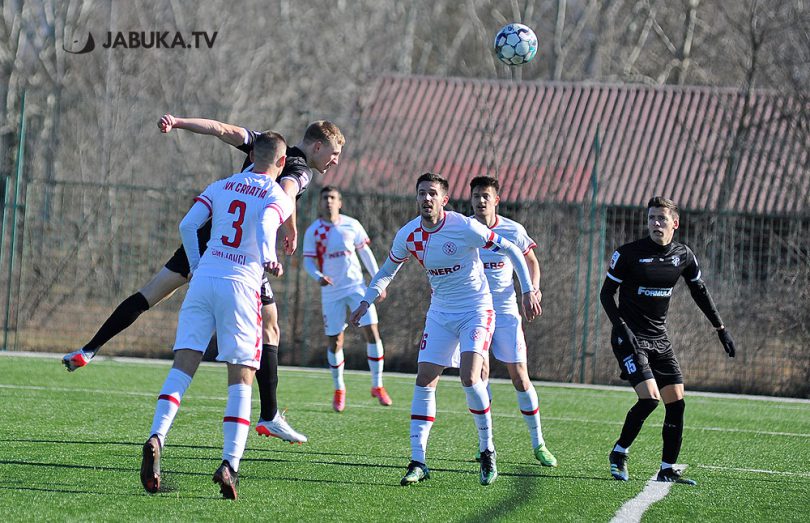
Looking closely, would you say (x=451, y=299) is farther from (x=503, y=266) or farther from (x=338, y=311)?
(x=338, y=311)

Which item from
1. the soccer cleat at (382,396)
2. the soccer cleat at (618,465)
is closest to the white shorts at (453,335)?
the soccer cleat at (618,465)

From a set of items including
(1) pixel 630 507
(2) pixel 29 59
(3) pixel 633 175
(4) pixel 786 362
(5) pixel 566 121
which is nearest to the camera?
(1) pixel 630 507

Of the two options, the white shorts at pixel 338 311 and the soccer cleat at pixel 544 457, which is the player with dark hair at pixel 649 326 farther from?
the white shorts at pixel 338 311

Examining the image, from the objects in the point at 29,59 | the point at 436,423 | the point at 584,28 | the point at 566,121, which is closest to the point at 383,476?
the point at 436,423

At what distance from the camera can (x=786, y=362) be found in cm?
1536

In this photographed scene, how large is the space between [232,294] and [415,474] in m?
1.78

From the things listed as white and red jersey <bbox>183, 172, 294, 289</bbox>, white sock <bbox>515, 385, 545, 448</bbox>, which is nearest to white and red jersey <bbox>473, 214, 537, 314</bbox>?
white sock <bbox>515, 385, 545, 448</bbox>

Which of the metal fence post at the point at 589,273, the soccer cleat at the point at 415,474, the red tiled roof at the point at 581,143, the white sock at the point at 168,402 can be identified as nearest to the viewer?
the white sock at the point at 168,402

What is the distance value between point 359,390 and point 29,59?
19444 mm

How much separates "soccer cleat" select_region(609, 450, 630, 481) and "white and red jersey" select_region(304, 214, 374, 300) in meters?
5.47

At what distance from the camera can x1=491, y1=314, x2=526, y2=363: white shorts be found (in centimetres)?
853

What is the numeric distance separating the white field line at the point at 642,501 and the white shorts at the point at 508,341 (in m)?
1.41

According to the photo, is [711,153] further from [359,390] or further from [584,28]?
[584,28]

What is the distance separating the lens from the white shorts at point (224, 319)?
621 cm
